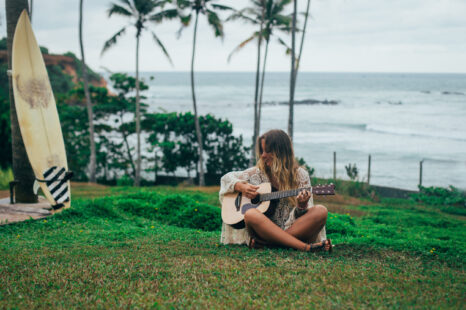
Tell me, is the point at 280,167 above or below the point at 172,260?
above

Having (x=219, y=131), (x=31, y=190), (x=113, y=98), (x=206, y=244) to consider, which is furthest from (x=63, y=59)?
(x=206, y=244)

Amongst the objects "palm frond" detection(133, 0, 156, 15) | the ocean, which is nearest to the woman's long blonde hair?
the ocean

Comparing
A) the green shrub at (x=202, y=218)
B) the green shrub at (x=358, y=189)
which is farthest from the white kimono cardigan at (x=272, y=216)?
the green shrub at (x=358, y=189)

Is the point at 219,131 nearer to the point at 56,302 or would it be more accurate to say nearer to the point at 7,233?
the point at 7,233

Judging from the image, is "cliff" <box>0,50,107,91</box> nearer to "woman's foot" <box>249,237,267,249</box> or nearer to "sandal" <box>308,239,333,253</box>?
"woman's foot" <box>249,237,267,249</box>

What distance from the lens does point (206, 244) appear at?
5277 mm

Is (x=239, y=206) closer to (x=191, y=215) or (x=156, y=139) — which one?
(x=191, y=215)

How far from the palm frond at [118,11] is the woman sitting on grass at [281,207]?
18.4 meters

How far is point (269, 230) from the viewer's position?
455 cm

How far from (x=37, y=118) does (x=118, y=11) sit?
1413cm

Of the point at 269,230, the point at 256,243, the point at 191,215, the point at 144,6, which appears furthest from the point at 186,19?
the point at 269,230

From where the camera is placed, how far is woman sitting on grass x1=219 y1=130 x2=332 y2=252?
178 inches

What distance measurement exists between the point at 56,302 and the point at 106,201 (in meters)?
5.46

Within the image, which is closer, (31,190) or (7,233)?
(7,233)
